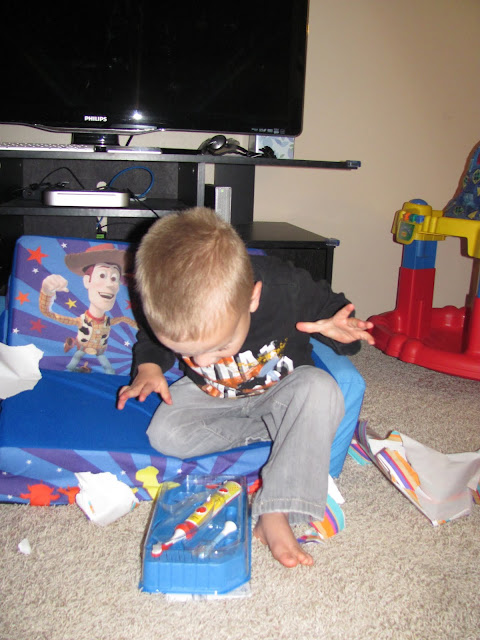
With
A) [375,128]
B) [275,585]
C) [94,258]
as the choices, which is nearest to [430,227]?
[375,128]

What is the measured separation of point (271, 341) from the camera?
1.07m

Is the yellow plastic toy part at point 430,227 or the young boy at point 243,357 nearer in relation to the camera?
the young boy at point 243,357

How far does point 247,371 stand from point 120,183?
3.76 feet

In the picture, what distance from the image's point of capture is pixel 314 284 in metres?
1.09

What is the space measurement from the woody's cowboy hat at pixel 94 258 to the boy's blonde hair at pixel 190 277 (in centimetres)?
46

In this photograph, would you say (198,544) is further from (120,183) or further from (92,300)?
(120,183)

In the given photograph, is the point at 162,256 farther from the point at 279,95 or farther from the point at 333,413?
the point at 279,95

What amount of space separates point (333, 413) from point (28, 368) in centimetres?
68

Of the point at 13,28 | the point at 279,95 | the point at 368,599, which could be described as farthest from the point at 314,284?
the point at 13,28

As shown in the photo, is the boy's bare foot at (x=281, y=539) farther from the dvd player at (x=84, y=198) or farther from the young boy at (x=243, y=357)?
the dvd player at (x=84, y=198)

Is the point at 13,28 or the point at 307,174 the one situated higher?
the point at 13,28

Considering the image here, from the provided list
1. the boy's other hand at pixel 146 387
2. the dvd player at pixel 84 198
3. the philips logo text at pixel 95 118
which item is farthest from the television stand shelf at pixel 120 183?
the boy's other hand at pixel 146 387

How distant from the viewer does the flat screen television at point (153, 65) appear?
5.43 feet

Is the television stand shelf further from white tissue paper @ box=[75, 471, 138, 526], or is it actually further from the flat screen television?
white tissue paper @ box=[75, 471, 138, 526]
